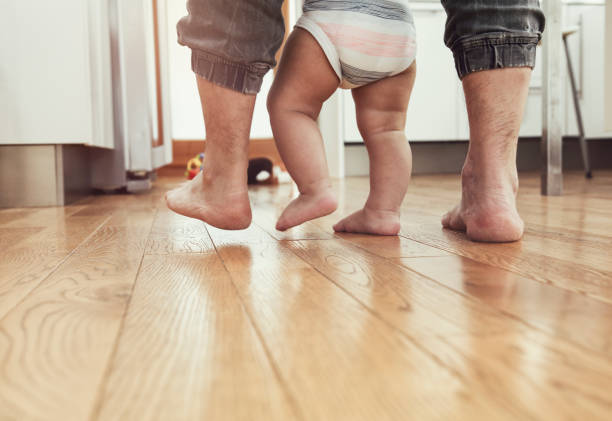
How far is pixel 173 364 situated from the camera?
37 centimetres

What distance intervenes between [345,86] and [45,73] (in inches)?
40.0

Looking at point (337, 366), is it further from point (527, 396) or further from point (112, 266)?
point (112, 266)

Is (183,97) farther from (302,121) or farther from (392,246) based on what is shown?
(392,246)

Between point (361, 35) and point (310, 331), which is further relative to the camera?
point (361, 35)

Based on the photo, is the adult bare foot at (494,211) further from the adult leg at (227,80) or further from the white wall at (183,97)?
the white wall at (183,97)

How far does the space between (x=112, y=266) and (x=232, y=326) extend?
0.32 meters

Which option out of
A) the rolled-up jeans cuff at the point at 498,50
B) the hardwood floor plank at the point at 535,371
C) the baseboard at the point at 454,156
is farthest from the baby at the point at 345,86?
the baseboard at the point at 454,156

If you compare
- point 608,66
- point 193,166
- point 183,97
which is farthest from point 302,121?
point 183,97

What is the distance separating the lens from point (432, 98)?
3498 mm

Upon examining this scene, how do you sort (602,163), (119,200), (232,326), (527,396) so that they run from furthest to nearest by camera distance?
(602,163)
(119,200)
(232,326)
(527,396)

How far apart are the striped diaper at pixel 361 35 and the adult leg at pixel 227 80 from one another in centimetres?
6

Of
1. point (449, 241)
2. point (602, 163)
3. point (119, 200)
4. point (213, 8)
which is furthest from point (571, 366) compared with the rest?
point (602, 163)

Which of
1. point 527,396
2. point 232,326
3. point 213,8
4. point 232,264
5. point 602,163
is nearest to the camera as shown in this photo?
point 527,396

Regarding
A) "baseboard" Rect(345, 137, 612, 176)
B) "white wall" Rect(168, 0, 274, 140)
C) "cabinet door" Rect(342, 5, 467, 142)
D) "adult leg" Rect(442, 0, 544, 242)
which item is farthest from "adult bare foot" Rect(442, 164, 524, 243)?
"white wall" Rect(168, 0, 274, 140)
